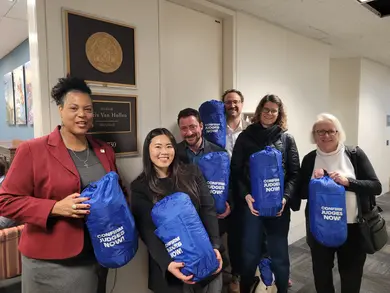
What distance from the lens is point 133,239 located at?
131 cm

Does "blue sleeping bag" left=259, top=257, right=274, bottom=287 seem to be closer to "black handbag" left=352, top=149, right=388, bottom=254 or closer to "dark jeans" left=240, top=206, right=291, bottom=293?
"dark jeans" left=240, top=206, right=291, bottom=293

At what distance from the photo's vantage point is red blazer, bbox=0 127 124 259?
3.90 feet

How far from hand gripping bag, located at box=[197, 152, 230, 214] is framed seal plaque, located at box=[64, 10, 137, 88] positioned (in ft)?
2.43

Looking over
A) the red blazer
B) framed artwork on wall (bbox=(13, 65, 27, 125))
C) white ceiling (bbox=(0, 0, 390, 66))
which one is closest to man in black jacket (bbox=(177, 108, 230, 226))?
the red blazer

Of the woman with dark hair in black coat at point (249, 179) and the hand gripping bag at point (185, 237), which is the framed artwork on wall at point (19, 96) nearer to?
the woman with dark hair in black coat at point (249, 179)

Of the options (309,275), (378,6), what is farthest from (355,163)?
(378,6)

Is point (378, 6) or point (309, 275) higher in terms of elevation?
point (378, 6)

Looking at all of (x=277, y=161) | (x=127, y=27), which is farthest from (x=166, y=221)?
(x=127, y=27)

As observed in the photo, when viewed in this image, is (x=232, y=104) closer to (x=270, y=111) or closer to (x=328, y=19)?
(x=270, y=111)

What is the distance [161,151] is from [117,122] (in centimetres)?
55

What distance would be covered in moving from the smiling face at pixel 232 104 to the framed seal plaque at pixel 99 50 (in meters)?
0.70

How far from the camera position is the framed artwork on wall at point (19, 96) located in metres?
4.05

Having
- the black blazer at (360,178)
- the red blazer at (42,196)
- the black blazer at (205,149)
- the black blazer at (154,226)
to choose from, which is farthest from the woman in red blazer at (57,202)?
the black blazer at (360,178)

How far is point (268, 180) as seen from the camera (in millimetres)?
1766
